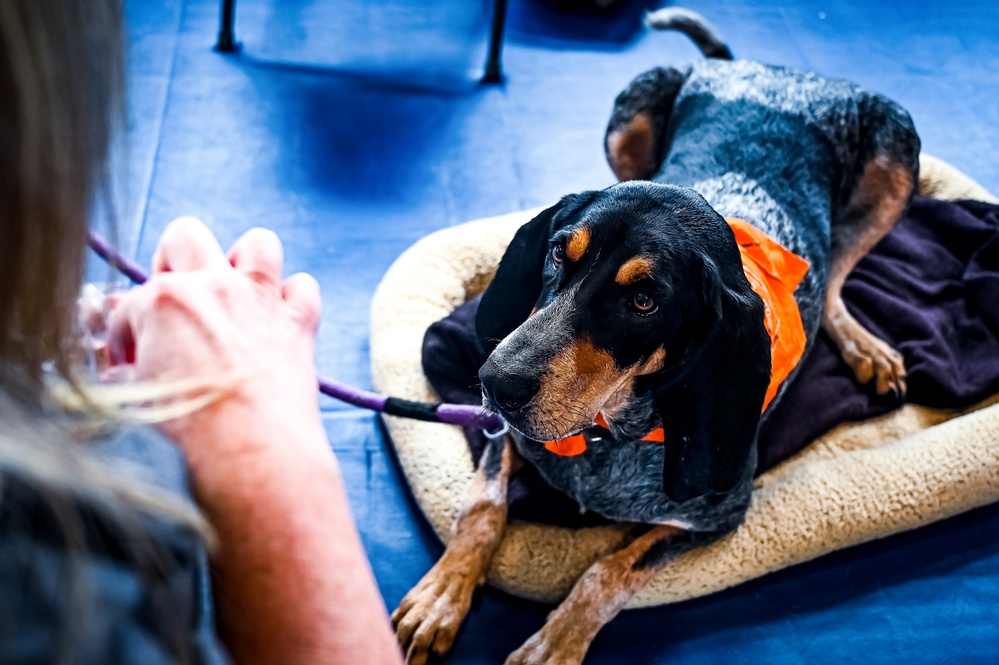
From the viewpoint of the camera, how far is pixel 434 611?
1.91 meters

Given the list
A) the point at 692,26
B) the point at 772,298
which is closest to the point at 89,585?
the point at 772,298

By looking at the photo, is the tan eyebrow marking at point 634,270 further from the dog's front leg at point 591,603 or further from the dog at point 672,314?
the dog's front leg at point 591,603

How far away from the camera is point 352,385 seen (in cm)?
251

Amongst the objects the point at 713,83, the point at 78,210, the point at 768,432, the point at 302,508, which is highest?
the point at 78,210

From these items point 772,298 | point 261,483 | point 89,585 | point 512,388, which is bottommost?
point 512,388

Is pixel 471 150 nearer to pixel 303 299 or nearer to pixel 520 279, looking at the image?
pixel 520 279

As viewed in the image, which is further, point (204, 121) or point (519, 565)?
point (204, 121)

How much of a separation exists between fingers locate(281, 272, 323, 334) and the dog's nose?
0.44 metres

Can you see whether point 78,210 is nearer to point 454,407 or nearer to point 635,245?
point 635,245

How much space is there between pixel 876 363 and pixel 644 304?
1.21 m

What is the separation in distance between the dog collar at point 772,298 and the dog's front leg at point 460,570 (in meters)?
0.20

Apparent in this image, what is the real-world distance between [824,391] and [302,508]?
6.36 ft

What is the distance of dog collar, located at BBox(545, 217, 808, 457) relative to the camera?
1.93 m

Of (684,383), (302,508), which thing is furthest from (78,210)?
→ (684,383)
